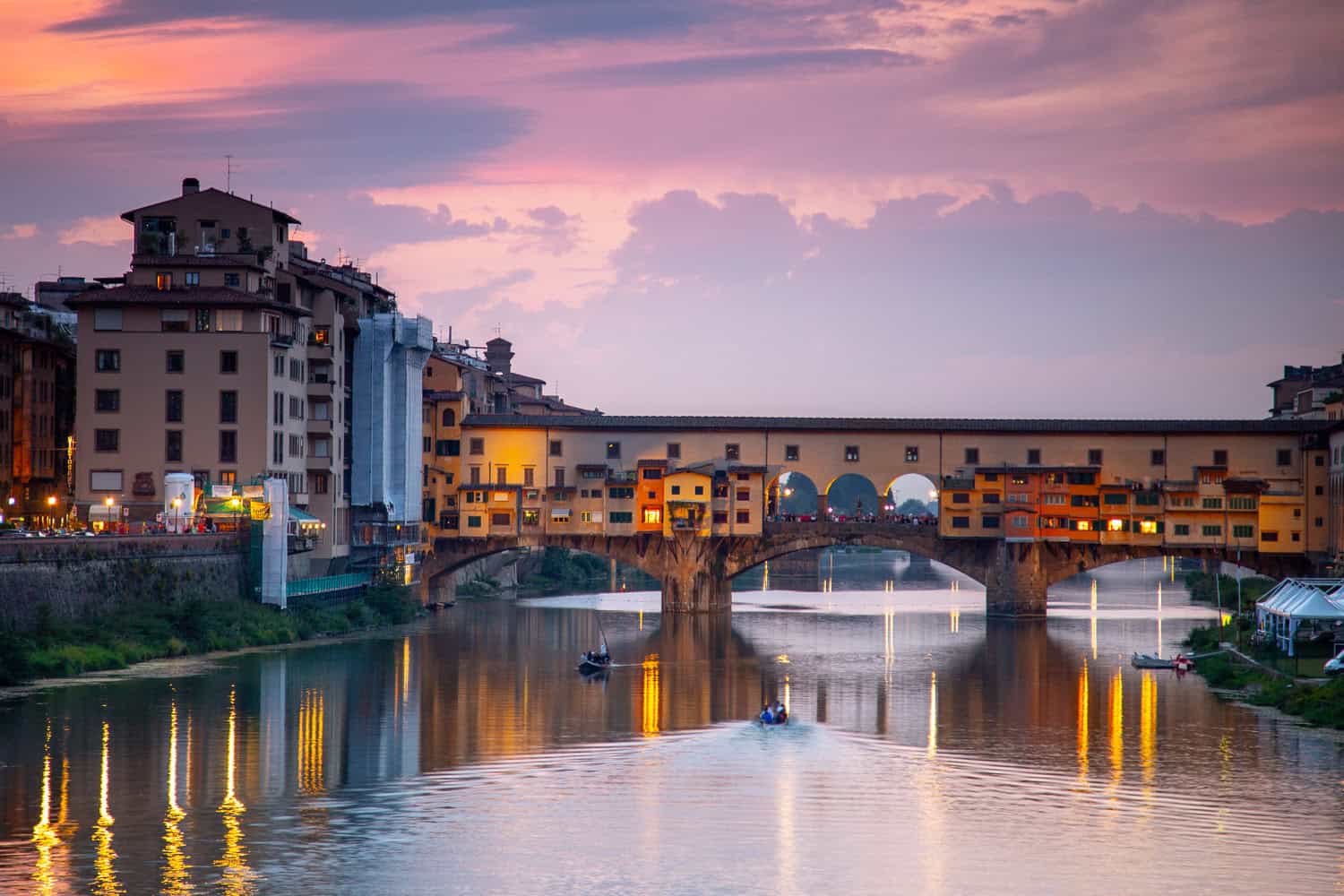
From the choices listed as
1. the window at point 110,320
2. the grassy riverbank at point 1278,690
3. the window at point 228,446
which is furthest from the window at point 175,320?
the grassy riverbank at point 1278,690

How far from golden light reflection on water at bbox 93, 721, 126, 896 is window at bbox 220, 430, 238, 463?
34.9 meters

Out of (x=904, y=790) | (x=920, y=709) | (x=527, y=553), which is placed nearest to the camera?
(x=904, y=790)

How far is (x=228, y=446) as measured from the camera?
77.4 metres

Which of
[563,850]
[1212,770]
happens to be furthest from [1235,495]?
[563,850]

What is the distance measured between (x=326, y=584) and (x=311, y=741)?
33.6 meters

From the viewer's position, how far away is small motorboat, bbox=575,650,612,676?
2628 inches

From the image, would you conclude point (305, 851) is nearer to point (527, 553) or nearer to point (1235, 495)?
point (1235, 495)

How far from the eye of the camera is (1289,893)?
32500 millimetres

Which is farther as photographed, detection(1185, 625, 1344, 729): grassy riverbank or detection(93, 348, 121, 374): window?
detection(93, 348, 121, 374): window

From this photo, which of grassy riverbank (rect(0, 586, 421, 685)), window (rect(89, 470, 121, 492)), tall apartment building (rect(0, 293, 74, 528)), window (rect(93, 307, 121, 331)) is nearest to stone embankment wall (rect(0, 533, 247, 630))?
grassy riverbank (rect(0, 586, 421, 685))

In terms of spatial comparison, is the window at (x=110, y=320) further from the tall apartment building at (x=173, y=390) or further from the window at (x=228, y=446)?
the window at (x=228, y=446)

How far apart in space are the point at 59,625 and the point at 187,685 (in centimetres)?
659

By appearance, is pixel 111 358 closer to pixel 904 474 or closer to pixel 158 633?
pixel 158 633

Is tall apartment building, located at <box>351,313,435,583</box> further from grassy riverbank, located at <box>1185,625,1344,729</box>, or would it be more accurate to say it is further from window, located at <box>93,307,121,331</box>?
grassy riverbank, located at <box>1185,625,1344,729</box>
